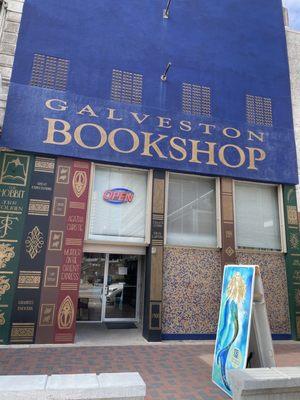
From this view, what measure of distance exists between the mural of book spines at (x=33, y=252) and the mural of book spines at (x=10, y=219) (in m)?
0.12

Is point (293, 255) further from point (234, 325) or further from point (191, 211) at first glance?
point (234, 325)

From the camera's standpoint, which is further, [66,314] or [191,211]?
[191,211]

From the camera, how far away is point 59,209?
8.12m

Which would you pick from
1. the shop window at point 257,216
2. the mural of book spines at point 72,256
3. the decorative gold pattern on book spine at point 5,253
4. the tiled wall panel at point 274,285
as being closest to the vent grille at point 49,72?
the mural of book spines at point 72,256

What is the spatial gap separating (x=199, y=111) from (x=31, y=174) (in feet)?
17.0

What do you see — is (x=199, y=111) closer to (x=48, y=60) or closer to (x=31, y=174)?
(x=48, y=60)

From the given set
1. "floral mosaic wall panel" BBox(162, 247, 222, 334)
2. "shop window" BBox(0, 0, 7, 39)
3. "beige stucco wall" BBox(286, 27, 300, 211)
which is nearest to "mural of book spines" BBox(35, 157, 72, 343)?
"floral mosaic wall panel" BBox(162, 247, 222, 334)

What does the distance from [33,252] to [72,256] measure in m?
0.92

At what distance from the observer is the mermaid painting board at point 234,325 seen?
491 cm

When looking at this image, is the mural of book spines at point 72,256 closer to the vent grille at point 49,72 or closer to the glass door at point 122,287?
the glass door at point 122,287

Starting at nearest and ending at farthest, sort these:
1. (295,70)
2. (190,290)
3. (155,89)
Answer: (190,290) < (155,89) < (295,70)

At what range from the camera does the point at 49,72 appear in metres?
8.84

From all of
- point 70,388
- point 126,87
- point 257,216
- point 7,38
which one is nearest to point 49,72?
point 7,38

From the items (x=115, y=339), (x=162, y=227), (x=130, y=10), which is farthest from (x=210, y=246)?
(x=130, y=10)
